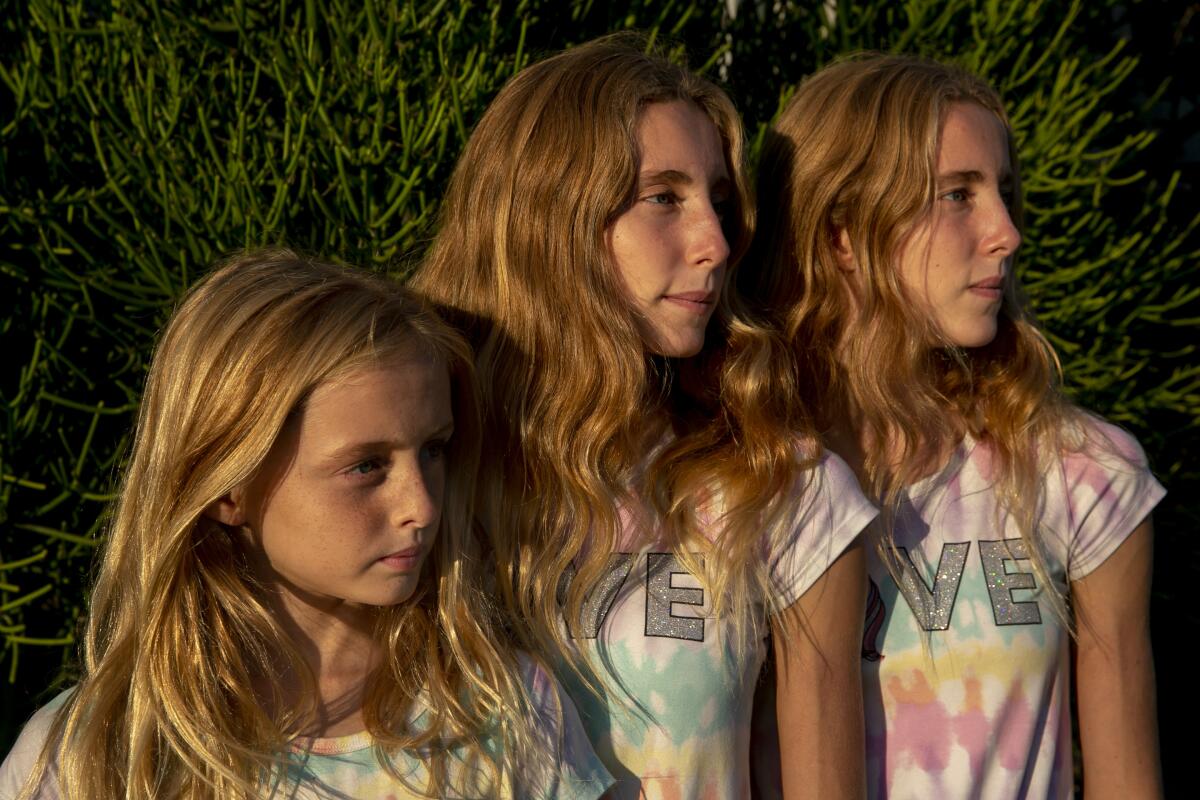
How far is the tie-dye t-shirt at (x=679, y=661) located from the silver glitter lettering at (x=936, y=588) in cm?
17

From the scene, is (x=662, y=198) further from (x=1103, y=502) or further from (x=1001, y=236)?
(x=1103, y=502)

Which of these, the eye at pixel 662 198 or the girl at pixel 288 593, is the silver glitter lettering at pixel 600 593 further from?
the eye at pixel 662 198

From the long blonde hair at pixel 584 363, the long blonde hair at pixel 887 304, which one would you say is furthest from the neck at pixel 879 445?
the long blonde hair at pixel 584 363

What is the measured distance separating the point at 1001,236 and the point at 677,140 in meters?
0.53

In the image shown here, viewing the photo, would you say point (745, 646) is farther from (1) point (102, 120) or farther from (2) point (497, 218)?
(1) point (102, 120)

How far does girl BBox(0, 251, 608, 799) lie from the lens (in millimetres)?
1746

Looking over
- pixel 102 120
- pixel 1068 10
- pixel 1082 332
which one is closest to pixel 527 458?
pixel 102 120

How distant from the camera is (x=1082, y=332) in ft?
11.6

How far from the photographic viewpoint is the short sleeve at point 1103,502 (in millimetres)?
2090

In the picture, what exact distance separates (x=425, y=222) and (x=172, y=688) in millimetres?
1218

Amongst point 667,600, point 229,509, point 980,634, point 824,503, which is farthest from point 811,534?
point 229,509

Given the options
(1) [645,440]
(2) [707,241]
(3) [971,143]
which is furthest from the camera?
(3) [971,143]

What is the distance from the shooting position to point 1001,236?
216cm

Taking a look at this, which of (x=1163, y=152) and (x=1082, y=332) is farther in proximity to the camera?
(x=1163, y=152)
